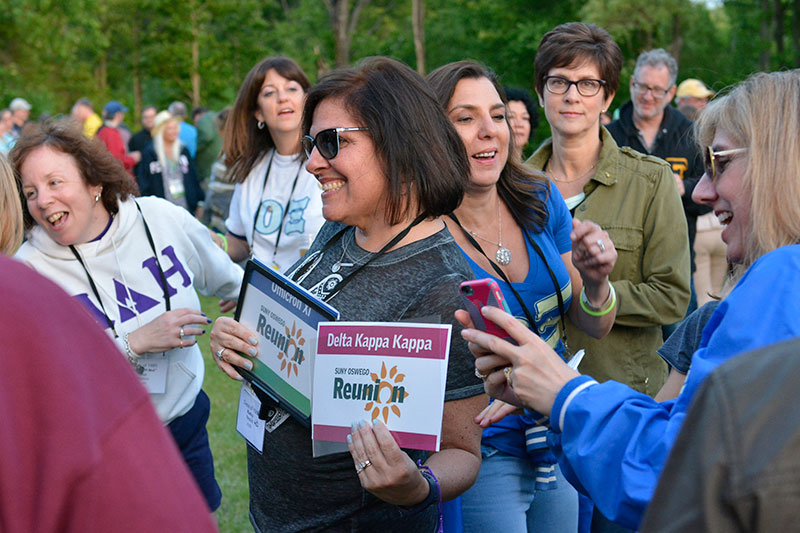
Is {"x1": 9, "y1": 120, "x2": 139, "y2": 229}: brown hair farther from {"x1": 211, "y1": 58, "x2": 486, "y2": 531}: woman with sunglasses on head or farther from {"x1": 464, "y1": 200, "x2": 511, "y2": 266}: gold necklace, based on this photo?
{"x1": 464, "y1": 200, "x2": 511, "y2": 266}: gold necklace

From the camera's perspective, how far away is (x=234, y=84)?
33688 mm

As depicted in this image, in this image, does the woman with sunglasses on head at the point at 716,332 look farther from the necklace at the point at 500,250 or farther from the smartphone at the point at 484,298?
the necklace at the point at 500,250

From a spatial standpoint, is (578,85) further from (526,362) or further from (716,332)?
(716,332)

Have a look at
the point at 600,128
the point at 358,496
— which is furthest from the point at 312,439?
the point at 600,128

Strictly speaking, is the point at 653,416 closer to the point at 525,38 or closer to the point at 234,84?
the point at 525,38

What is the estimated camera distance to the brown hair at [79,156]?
351 cm

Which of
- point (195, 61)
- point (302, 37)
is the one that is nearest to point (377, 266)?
point (195, 61)

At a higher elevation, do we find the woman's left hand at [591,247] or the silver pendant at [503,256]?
the woman's left hand at [591,247]

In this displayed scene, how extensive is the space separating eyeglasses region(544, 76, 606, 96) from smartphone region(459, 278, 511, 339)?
84.3 inches

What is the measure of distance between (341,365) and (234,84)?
33.2 m

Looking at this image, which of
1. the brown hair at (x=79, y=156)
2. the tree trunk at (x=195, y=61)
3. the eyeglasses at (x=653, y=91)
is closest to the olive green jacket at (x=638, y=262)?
the eyeglasses at (x=653, y=91)

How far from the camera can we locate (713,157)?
195cm

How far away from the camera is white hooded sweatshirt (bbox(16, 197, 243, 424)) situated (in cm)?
345

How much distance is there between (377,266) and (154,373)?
4.97ft
